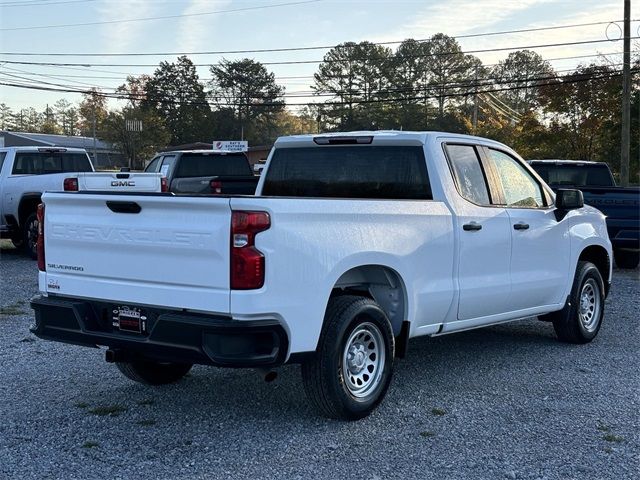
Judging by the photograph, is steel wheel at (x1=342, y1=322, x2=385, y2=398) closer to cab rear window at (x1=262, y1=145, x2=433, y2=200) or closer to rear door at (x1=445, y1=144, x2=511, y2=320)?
rear door at (x1=445, y1=144, x2=511, y2=320)

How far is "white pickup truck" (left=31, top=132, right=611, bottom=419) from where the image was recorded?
4.46 m

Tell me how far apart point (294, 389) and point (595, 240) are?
3.78 metres

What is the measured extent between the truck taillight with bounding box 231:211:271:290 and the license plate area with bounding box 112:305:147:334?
74 centimetres

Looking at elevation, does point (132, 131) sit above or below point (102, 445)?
above

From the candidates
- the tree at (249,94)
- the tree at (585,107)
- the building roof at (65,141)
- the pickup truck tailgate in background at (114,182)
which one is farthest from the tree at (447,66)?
the pickup truck tailgate in background at (114,182)

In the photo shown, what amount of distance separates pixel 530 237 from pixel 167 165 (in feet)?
37.3

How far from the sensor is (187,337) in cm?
454

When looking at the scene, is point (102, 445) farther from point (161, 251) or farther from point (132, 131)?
point (132, 131)

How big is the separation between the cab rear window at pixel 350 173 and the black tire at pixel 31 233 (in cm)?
893

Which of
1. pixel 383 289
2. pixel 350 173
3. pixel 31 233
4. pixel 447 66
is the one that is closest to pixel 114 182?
pixel 350 173

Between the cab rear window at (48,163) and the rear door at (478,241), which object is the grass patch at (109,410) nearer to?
the rear door at (478,241)

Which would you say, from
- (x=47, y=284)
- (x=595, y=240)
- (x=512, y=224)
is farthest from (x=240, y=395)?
(x=595, y=240)

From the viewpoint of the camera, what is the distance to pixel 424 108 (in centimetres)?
7525

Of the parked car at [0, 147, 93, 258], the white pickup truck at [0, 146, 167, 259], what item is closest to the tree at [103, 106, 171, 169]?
the white pickup truck at [0, 146, 167, 259]
